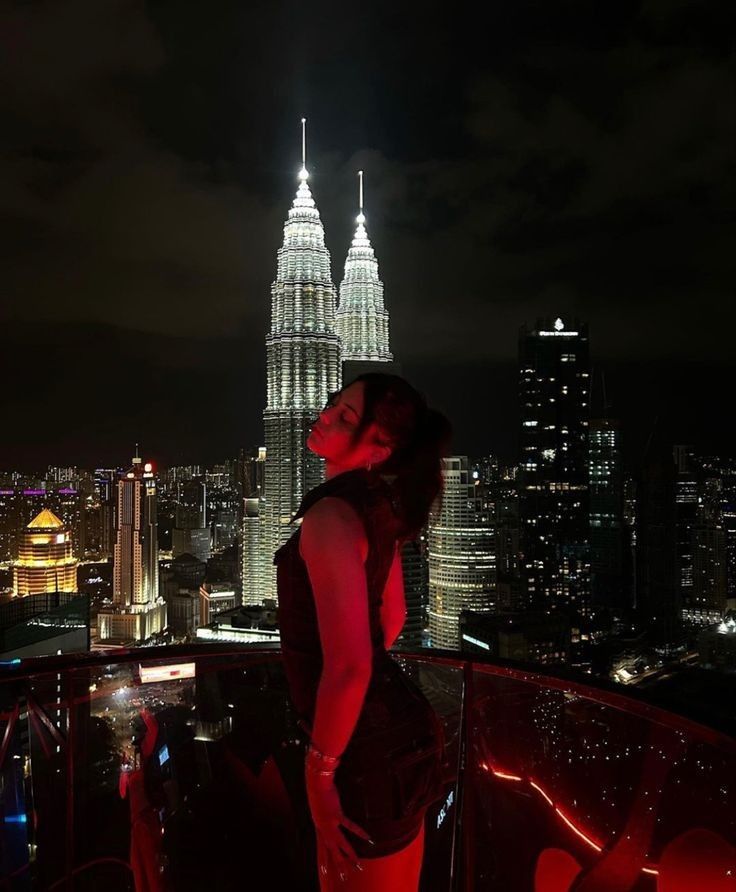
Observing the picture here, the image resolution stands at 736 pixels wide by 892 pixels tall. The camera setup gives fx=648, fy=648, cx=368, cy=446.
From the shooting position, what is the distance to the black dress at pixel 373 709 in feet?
2.58

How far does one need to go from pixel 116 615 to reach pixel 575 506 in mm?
18227

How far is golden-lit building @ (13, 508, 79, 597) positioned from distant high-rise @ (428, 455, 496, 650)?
1162 centimetres

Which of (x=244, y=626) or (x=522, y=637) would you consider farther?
(x=244, y=626)

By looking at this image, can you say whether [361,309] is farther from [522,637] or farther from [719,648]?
[719,648]

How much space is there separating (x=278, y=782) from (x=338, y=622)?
898 millimetres

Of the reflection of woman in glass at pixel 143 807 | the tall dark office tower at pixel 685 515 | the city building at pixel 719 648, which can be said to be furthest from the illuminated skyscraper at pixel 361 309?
the reflection of woman in glass at pixel 143 807

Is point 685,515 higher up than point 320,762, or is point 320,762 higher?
point 320,762

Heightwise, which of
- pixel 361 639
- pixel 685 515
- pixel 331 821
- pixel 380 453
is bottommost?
pixel 685 515

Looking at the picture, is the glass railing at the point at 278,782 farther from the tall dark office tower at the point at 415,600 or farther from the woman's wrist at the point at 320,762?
the tall dark office tower at the point at 415,600

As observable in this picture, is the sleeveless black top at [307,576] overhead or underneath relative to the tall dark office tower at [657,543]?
overhead

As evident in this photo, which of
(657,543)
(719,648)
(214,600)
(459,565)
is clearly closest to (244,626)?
(214,600)

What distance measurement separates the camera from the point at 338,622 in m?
0.73

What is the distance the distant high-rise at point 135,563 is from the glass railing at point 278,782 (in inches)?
791

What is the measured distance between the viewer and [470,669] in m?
1.29
